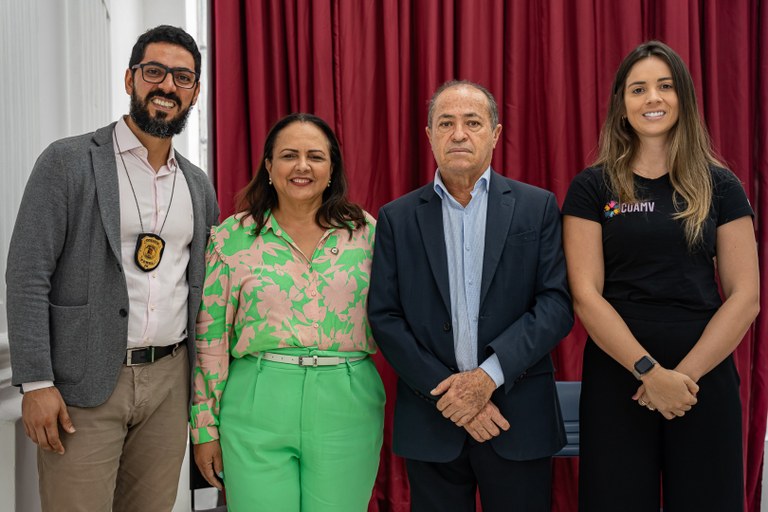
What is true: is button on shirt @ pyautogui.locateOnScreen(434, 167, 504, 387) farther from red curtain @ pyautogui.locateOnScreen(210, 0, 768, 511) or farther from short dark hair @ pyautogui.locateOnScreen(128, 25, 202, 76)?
red curtain @ pyautogui.locateOnScreen(210, 0, 768, 511)

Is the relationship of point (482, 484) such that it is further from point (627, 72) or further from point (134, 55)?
point (134, 55)

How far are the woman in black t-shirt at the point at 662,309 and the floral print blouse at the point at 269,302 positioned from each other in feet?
2.06

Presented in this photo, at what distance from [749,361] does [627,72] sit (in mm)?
1717

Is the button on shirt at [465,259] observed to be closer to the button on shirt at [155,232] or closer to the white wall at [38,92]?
the button on shirt at [155,232]

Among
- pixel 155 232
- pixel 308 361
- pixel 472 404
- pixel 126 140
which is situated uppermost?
pixel 126 140

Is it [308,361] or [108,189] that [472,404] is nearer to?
[308,361]

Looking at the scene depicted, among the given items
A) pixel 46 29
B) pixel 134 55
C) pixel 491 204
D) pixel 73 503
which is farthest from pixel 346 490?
pixel 46 29

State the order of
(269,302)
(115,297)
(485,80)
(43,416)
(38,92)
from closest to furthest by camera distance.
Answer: (43,416), (115,297), (269,302), (38,92), (485,80)

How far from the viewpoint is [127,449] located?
1.82 meters

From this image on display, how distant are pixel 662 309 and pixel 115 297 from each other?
1.45m

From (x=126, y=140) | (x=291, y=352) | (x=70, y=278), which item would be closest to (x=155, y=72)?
(x=126, y=140)

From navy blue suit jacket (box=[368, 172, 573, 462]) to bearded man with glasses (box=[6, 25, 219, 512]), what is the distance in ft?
1.87

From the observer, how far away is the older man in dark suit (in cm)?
171

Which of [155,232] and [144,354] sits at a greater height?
[155,232]
